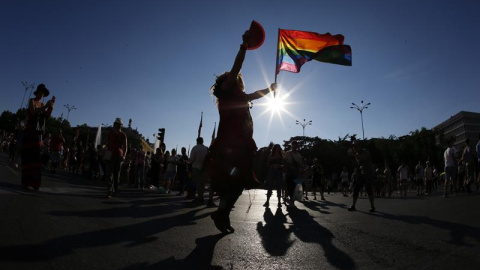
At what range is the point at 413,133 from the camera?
80.2 meters

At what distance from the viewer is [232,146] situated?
12.2 ft

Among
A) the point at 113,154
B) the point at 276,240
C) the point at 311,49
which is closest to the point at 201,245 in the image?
the point at 276,240

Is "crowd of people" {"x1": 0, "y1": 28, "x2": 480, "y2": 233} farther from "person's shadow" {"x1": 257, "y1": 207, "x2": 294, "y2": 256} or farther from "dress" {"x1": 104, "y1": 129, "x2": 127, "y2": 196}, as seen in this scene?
"person's shadow" {"x1": 257, "y1": 207, "x2": 294, "y2": 256}

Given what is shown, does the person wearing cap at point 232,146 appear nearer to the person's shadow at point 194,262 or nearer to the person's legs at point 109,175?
the person's shadow at point 194,262

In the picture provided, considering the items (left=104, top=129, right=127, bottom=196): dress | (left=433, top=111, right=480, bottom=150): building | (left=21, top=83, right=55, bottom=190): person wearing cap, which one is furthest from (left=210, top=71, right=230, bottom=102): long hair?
(left=433, top=111, right=480, bottom=150): building

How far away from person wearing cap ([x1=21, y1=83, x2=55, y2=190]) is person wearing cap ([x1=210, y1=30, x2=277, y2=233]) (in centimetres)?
444

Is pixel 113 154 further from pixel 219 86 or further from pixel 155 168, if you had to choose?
pixel 155 168

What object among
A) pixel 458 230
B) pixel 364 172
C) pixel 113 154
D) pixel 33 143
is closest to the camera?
pixel 458 230

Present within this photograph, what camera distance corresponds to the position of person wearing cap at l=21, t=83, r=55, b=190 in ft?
21.0

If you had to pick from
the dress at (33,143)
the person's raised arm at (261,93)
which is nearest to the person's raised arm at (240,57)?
the person's raised arm at (261,93)

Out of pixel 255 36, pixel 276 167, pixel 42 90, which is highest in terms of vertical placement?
pixel 42 90

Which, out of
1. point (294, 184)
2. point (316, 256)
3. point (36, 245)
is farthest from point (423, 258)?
point (294, 184)

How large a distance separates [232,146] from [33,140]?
16.2 ft

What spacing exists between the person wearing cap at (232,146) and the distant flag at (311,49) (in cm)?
627
